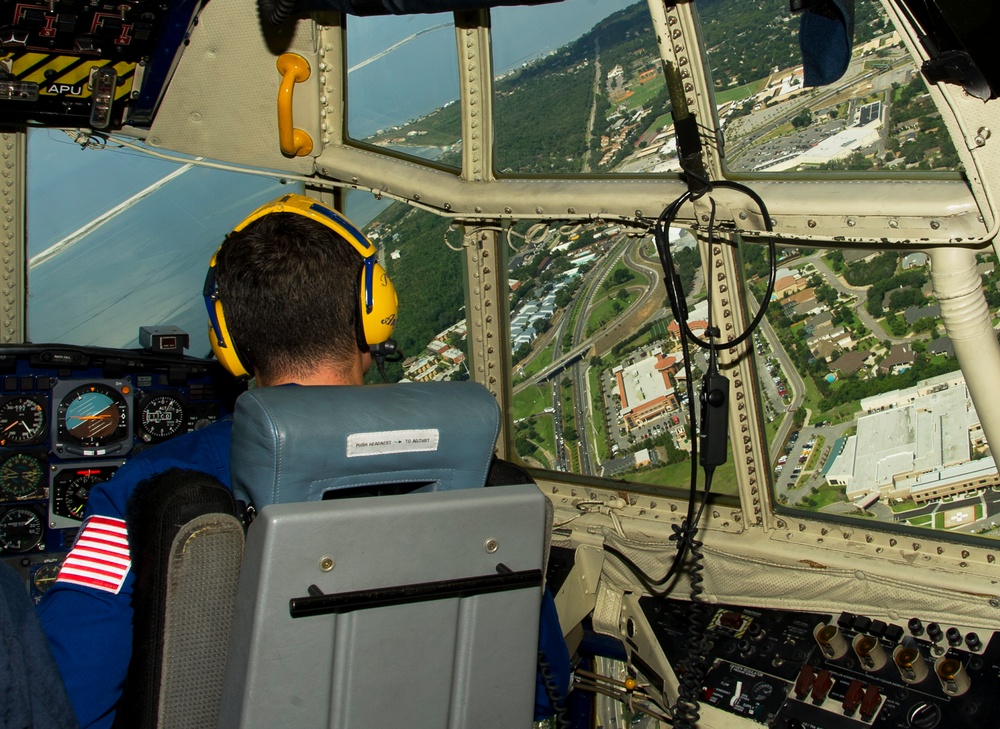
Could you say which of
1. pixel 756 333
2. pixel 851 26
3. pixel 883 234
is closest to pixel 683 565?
pixel 756 333

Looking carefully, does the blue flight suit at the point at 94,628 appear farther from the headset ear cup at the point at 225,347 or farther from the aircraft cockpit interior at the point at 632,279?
the aircraft cockpit interior at the point at 632,279

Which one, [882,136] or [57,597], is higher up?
[882,136]

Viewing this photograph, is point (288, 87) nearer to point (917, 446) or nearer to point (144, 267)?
point (144, 267)

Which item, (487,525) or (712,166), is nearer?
(487,525)

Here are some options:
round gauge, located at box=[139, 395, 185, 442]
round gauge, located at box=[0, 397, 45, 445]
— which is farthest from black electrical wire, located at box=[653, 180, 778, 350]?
round gauge, located at box=[0, 397, 45, 445]

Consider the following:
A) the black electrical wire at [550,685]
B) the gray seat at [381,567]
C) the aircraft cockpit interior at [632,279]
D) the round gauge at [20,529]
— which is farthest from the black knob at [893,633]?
the round gauge at [20,529]

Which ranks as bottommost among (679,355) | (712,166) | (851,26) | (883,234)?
(679,355)

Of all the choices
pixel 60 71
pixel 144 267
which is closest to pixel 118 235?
pixel 144 267

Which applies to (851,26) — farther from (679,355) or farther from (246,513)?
(246,513)
